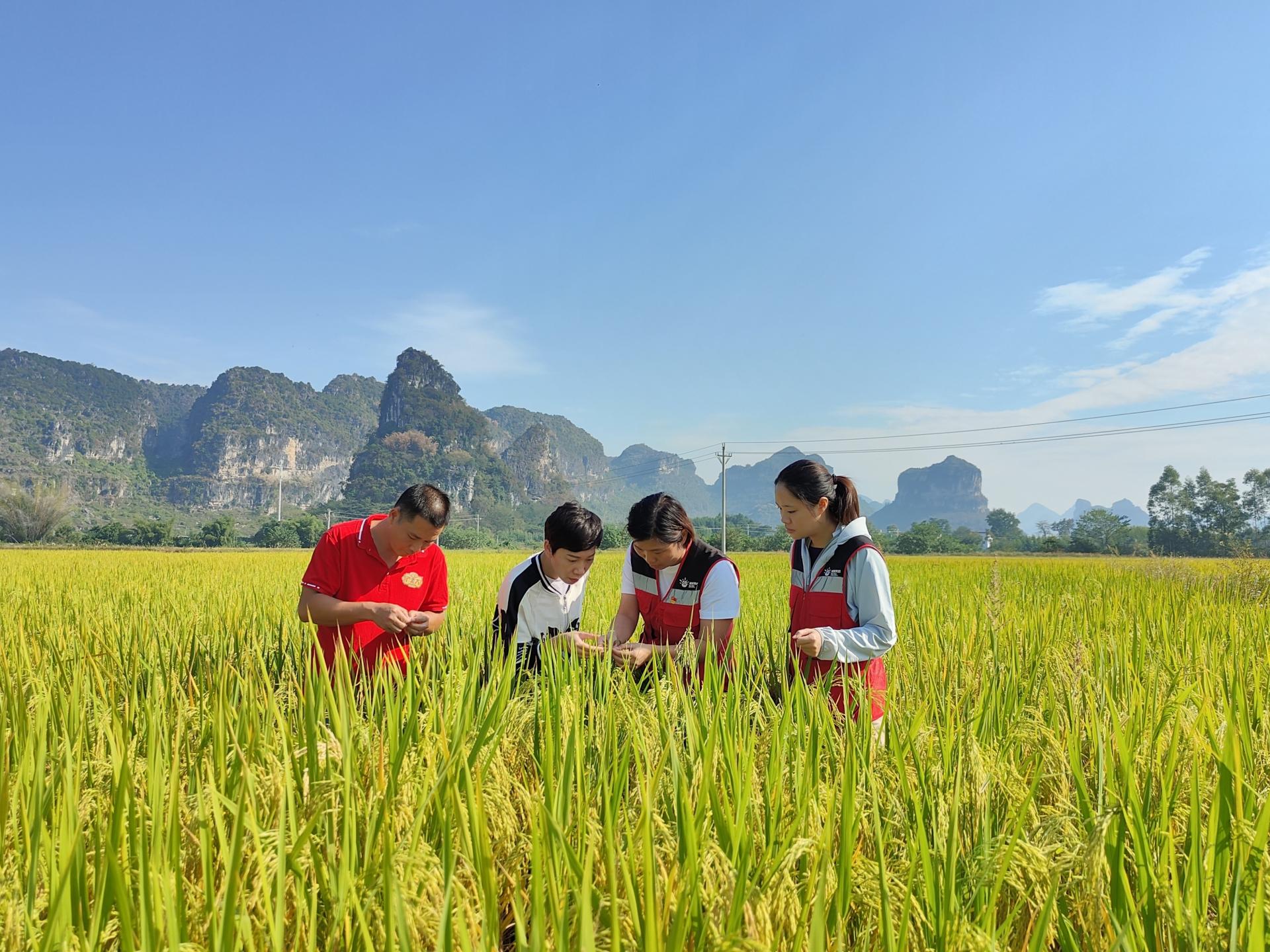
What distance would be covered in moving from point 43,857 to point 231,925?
0.54 meters

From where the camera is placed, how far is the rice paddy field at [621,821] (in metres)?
0.95

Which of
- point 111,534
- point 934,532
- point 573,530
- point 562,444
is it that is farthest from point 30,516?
point 562,444

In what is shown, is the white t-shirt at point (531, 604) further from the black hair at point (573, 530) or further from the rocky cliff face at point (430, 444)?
the rocky cliff face at point (430, 444)

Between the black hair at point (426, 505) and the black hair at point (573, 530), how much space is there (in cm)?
49

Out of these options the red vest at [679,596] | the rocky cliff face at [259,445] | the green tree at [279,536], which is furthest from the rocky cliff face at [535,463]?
the red vest at [679,596]

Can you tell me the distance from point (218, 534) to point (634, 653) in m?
56.2

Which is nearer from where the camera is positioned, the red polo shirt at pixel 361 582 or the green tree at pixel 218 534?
the red polo shirt at pixel 361 582

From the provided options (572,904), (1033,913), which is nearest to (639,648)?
(572,904)

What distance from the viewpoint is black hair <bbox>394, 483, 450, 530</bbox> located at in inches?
109

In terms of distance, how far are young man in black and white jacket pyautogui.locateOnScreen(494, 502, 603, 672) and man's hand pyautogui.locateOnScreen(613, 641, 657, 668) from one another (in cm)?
11

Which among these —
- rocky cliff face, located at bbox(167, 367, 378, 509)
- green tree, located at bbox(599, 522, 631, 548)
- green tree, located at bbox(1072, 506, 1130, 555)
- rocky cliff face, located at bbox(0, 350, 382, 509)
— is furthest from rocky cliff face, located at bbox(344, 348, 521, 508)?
green tree, located at bbox(1072, 506, 1130, 555)

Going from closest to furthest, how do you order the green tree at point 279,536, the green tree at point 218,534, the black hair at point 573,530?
the black hair at point 573,530 < the green tree at point 218,534 < the green tree at point 279,536

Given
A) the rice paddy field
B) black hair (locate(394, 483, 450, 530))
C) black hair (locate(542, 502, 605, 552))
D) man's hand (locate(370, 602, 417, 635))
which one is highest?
A: black hair (locate(394, 483, 450, 530))

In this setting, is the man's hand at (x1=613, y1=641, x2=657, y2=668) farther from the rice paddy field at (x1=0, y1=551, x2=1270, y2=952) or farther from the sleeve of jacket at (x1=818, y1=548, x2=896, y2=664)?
the sleeve of jacket at (x1=818, y1=548, x2=896, y2=664)
